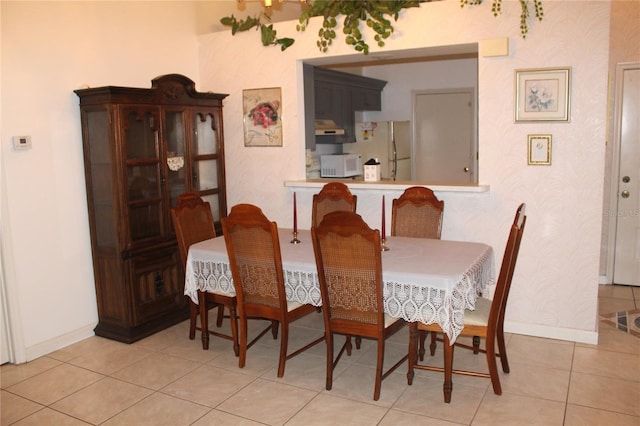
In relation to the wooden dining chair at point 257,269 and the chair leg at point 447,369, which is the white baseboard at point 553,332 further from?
the wooden dining chair at point 257,269

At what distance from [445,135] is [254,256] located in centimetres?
448

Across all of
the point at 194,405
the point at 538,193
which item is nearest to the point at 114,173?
the point at 194,405

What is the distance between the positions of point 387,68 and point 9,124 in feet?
16.0

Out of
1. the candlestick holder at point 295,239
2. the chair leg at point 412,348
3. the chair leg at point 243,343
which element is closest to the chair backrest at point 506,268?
the chair leg at point 412,348

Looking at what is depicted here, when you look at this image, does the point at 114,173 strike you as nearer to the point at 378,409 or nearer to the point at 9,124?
the point at 9,124

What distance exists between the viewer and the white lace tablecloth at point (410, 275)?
9.26ft

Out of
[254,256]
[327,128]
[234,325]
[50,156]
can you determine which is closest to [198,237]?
[234,325]

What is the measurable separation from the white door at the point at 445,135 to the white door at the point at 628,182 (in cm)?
206

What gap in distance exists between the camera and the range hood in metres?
5.98

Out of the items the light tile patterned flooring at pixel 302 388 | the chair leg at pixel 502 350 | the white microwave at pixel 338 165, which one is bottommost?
the light tile patterned flooring at pixel 302 388

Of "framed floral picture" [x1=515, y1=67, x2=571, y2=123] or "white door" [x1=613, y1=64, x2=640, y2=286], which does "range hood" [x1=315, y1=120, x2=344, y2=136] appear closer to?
"framed floral picture" [x1=515, y1=67, x2=571, y2=123]

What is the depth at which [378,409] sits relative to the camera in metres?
2.93

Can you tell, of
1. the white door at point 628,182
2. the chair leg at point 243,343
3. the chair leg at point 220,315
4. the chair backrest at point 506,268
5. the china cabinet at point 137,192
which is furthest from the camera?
the white door at point 628,182

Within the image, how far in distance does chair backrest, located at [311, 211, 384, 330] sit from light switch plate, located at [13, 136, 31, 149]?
2.11 m
